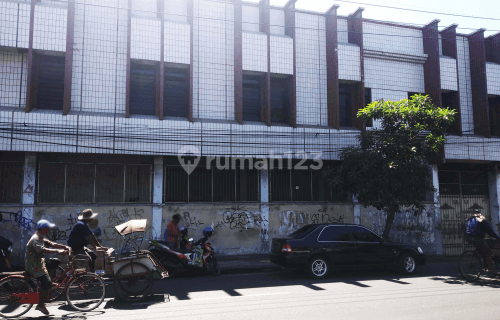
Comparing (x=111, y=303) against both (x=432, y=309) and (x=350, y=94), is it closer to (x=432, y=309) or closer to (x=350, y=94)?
(x=432, y=309)

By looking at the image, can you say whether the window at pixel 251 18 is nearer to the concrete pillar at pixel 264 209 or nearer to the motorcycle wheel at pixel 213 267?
the concrete pillar at pixel 264 209

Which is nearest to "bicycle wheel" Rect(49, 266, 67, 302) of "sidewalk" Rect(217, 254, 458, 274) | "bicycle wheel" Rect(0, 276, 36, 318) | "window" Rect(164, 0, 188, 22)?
"bicycle wheel" Rect(0, 276, 36, 318)

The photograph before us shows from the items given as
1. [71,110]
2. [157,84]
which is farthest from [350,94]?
[71,110]

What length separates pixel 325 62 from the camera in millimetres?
15961

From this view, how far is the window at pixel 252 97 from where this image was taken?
1530 cm

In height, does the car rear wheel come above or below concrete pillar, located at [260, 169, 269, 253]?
below

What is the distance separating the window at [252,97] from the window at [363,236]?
6588 mm

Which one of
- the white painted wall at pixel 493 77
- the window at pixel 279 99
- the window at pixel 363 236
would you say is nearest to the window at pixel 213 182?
the window at pixel 279 99

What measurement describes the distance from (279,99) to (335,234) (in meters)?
7.27

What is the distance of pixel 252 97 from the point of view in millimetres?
15438

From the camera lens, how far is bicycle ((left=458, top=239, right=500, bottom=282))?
9.09 m

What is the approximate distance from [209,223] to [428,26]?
43.3 ft

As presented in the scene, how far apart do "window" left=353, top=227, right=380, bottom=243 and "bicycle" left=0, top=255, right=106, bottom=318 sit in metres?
6.73

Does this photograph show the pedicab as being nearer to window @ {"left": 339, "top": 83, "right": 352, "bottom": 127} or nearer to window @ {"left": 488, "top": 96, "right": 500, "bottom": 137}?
window @ {"left": 339, "top": 83, "right": 352, "bottom": 127}
